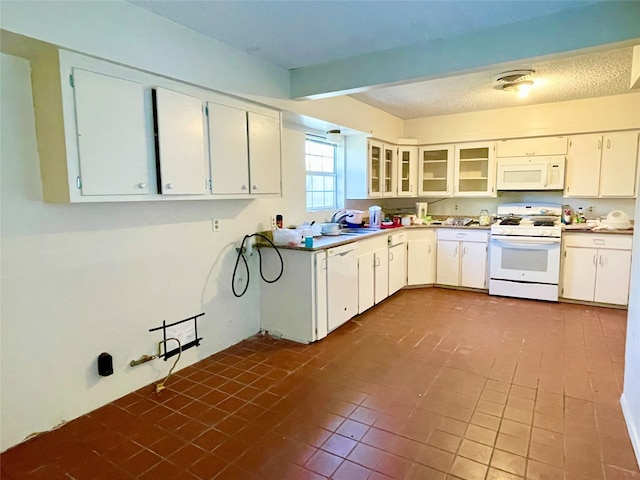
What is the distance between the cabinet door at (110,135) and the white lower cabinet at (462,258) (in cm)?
417

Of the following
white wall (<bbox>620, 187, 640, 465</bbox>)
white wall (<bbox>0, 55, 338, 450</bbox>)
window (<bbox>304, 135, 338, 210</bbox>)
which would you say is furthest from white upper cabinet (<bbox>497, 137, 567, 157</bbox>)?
white wall (<bbox>0, 55, 338, 450</bbox>)

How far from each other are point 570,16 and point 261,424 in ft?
10.3

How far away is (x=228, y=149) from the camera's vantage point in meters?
2.98

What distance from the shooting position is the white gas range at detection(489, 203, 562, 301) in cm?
467

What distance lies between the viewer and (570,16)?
2.38m

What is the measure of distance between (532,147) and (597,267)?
5.50 ft

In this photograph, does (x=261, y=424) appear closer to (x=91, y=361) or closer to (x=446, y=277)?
(x=91, y=361)

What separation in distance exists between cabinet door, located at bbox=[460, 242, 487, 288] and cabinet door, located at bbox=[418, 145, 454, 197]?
90cm

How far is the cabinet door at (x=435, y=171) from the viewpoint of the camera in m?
5.62

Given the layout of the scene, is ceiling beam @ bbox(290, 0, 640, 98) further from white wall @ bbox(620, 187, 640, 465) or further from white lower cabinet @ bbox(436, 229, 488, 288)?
white lower cabinet @ bbox(436, 229, 488, 288)

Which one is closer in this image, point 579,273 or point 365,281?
point 365,281

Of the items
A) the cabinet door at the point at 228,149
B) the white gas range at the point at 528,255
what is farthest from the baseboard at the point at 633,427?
the cabinet door at the point at 228,149

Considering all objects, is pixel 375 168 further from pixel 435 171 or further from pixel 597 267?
pixel 597 267

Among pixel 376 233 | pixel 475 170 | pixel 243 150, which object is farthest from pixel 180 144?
pixel 475 170
